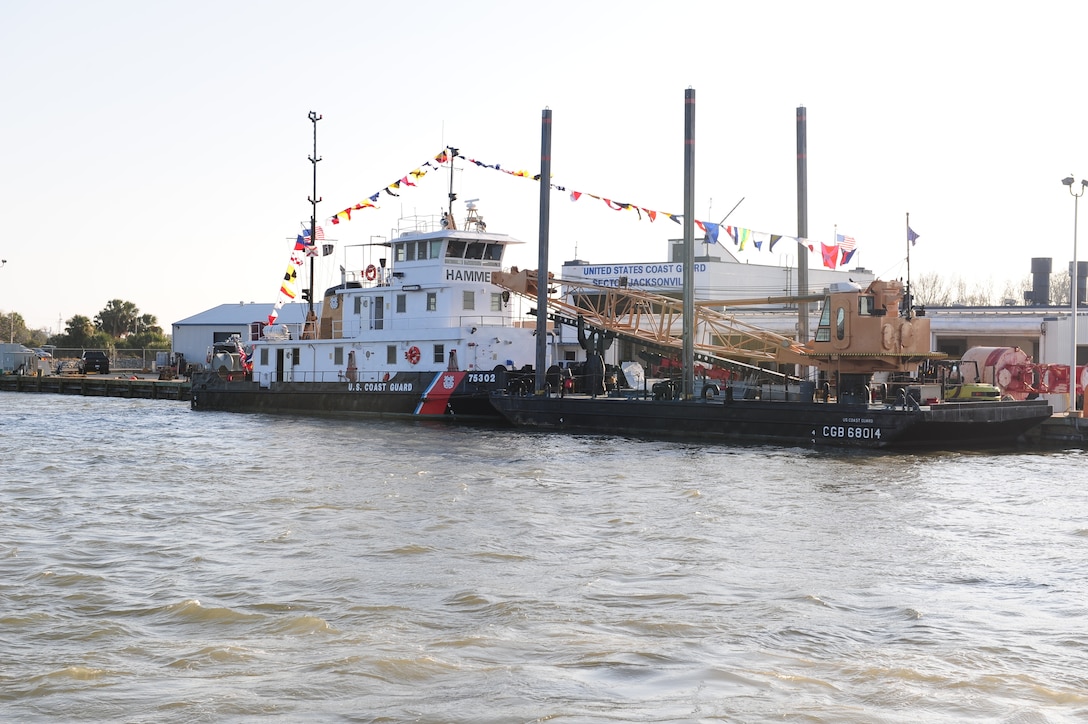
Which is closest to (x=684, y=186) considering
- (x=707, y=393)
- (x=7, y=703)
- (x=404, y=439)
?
(x=707, y=393)

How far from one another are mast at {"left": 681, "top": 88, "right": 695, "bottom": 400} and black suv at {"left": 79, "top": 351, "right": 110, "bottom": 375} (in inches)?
1709

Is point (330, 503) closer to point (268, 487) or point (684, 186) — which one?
point (268, 487)

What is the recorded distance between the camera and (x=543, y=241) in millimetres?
29391

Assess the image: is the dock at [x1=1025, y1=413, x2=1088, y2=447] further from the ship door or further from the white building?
the white building

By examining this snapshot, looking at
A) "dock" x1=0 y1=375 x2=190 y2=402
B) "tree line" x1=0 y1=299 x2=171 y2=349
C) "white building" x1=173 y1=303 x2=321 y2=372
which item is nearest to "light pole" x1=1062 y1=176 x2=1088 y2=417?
"dock" x1=0 y1=375 x2=190 y2=402

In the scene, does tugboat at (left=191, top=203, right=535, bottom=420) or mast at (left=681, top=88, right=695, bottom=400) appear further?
tugboat at (left=191, top=203, right=535, bottom=420)

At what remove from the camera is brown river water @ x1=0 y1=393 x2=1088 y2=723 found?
7559mm

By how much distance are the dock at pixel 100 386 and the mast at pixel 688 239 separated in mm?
27617

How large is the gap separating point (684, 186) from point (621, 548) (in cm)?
1609

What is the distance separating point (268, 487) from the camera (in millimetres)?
18125

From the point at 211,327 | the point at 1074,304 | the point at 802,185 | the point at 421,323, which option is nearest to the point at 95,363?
the point at 211,327

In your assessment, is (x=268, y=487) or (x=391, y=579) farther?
(x=268, y=487)

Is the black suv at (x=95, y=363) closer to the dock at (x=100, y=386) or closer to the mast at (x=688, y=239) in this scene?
the dock at (x=100, y=386)

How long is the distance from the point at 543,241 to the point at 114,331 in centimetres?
6316
